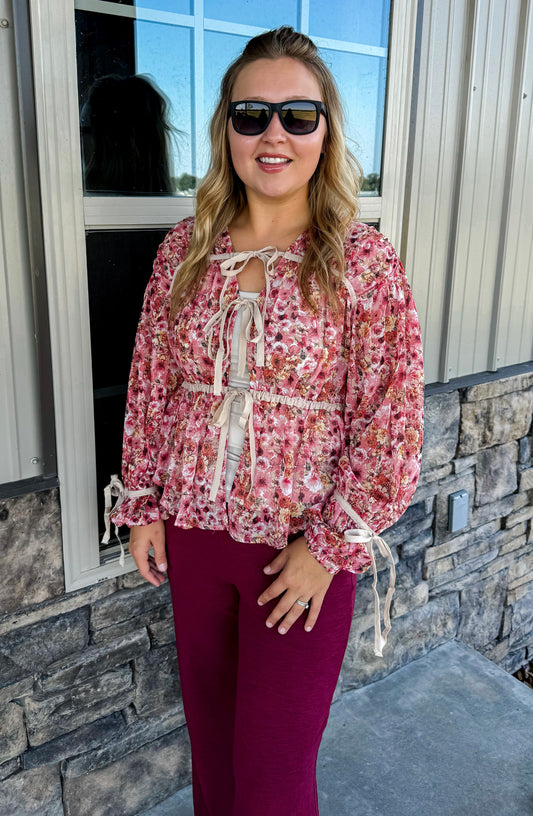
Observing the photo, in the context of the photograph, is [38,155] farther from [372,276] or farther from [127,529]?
[127,529]

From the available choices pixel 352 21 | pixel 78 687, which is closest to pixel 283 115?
pixel 352 21

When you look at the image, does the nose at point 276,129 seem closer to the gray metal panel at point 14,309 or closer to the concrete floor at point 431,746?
the gray metal panel at point 14,309

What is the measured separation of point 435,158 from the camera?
7.82ft

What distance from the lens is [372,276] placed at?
1.42m

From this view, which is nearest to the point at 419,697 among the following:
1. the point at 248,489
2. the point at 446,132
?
the point at 248,489

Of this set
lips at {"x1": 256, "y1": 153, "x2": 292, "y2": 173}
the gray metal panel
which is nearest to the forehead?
lips at {"x1": 256, "y1": 153, "x2": 292, "y2": 173}

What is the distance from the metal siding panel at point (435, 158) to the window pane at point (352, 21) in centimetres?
17

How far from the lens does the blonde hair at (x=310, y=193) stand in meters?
1.44

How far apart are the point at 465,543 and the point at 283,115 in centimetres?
207

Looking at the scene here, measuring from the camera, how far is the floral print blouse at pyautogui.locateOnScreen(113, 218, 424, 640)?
1.41 m

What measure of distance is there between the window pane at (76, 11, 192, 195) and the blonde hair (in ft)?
0.92

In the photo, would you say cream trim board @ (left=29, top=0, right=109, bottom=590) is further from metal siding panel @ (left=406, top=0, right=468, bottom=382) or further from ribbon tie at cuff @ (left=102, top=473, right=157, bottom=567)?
metal siding panel @ (left=406, top=0, right=468, bottom=382)

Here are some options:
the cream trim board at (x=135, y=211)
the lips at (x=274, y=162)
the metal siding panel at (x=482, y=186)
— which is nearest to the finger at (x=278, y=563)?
the lips at (x=274, y=162)

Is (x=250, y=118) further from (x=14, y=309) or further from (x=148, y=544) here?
(x=148, y=544)
